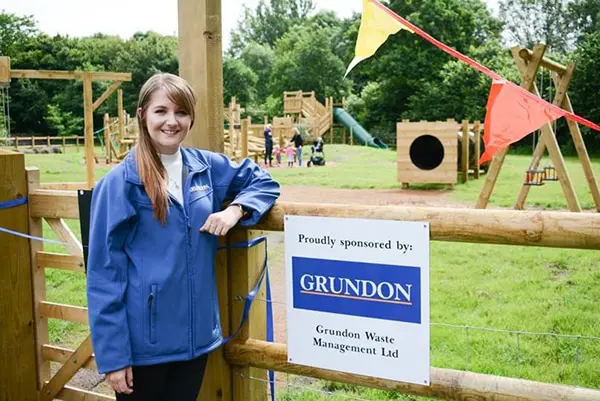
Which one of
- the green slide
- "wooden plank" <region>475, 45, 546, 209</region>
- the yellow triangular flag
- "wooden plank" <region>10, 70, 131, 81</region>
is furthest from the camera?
the green slide

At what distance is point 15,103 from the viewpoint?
35.6 meters

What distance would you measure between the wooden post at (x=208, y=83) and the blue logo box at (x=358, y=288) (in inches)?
16.8

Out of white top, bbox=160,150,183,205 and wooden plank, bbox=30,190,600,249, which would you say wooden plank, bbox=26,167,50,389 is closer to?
white top, bbox=160,150,183,205

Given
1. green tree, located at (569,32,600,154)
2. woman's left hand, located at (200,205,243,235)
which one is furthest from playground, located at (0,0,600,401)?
green tree, located at (569,32,600,154)

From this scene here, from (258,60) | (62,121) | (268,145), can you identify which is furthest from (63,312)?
(258,60)

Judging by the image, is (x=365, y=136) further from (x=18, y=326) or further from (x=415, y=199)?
(x=18, y=326)

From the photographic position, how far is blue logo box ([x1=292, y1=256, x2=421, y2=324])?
205cm

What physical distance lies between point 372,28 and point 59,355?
6.77 feet

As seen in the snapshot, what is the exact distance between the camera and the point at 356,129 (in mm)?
38469

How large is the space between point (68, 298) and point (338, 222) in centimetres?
401

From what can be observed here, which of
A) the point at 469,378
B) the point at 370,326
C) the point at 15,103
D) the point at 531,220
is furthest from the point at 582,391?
the point at 15,103

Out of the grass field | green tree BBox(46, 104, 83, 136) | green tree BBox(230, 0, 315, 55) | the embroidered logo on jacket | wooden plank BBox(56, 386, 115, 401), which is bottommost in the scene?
the grass field

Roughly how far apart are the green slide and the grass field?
1136 inches

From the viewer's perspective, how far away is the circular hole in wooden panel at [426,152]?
15.2m
